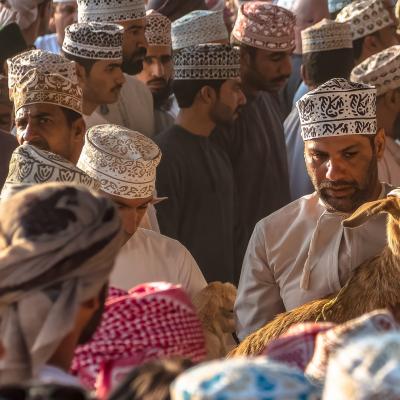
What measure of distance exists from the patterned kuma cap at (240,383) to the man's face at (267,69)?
6.65m

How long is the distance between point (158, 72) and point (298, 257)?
13.0ft

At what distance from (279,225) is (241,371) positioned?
324cm

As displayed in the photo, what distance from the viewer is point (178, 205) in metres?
8.26

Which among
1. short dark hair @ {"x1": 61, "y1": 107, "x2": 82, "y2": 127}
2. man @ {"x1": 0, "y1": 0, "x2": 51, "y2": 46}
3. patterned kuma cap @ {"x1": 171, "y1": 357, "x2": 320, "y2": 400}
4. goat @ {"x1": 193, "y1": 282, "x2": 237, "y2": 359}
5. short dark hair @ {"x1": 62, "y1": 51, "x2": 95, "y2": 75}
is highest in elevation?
man @ {"x1": 0, "y1": 0, "x2": 51, "y2": 46}

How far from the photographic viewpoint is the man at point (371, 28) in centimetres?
1048

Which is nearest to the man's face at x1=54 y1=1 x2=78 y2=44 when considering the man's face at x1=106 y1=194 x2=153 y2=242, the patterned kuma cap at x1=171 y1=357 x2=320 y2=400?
the man's face at x1=106 y1=194 x2=153 y2=242

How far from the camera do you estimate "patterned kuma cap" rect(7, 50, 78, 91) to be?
7895 millimetres

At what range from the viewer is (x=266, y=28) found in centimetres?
984

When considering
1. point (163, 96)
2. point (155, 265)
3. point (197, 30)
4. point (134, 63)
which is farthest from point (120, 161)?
point (197, 30)

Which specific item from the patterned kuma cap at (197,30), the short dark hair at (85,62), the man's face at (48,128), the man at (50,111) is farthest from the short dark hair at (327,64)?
the man's face at (48,128)

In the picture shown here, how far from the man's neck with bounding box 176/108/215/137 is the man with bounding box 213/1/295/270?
0.30 meters

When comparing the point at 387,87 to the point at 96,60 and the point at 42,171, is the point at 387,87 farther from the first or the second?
the point at 42,171

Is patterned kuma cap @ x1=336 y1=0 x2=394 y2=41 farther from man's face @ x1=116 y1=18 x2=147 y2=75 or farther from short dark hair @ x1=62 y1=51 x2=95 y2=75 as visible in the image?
short dark hair @ x1=62 y1=51 x2=95 y2=75

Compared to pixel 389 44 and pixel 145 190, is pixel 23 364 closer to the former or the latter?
pixel 145 190
